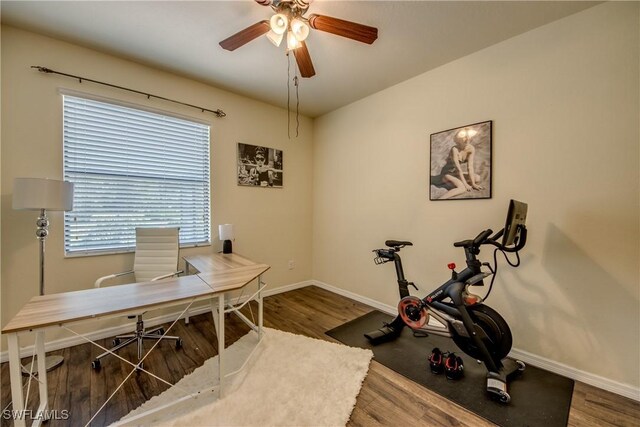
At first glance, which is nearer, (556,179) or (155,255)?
(556,179)

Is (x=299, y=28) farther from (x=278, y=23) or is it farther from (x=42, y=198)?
(x=42, y=198)

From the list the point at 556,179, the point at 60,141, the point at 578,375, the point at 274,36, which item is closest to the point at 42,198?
the point at 60,141

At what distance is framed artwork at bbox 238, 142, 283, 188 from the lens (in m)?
3.50

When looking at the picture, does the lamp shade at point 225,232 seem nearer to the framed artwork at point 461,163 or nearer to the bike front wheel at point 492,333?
the framed artwork at point 461,163

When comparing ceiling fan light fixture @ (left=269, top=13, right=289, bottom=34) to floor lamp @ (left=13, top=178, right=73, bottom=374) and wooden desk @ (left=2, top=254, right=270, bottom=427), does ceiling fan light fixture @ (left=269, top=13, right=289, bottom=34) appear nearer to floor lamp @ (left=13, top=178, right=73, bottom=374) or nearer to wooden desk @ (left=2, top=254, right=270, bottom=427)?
wooden desk @ (left=2, top=254, right=270, bottom=427)

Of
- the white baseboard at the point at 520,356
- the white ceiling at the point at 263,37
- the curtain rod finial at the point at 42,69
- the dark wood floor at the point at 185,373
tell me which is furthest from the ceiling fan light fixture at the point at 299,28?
the white baseboard at the point at 520,356

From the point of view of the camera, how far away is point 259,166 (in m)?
3.65

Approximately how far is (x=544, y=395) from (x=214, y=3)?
3651 mm

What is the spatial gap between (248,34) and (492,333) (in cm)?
275

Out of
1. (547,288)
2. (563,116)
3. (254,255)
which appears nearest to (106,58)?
(254,255)

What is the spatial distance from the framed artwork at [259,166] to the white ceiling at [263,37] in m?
0.91

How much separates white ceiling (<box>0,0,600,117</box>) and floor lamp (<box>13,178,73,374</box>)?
120cm

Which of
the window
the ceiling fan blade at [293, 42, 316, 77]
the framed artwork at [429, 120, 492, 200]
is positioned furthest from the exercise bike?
the window

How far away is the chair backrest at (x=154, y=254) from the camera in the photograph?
2572 mm
